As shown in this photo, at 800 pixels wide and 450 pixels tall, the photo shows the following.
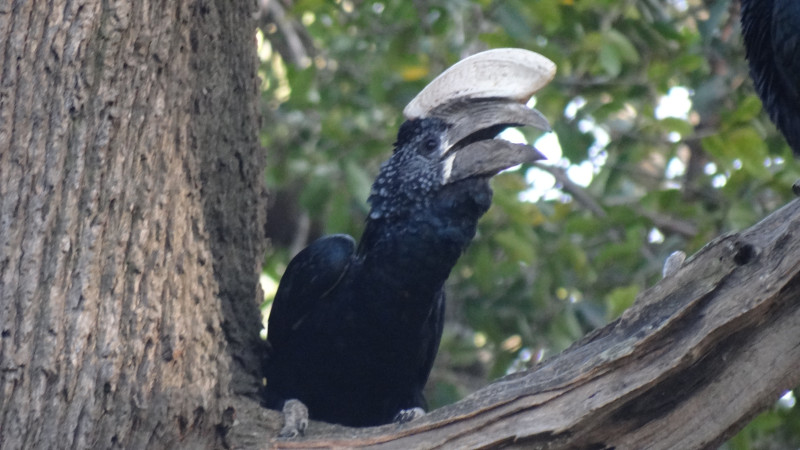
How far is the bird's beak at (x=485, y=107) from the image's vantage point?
2.80m

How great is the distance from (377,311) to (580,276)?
1.97 m

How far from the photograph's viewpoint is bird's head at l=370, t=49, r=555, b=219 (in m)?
2.84

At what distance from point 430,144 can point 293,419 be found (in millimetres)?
1035

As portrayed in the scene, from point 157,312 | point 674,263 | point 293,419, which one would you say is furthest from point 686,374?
point 157,312

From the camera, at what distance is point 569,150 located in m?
4.41

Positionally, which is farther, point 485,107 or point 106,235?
point 485,107

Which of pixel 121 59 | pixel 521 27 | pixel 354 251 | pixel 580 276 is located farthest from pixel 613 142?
pixel 121 59

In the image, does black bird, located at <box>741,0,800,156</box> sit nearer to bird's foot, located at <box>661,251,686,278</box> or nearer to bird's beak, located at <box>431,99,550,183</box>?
bird's beak, located at <box>431,99,550,183</box>

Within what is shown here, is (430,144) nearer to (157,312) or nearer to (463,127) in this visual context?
(463,127)

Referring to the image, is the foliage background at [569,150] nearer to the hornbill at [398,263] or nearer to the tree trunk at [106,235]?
the hornbill at [398,263]

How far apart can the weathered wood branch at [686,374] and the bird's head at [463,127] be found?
81 cm

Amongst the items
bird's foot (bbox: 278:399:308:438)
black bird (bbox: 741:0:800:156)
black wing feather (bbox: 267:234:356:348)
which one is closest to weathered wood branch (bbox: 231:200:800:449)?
bird's foot (bbox: 278:399:308:438)

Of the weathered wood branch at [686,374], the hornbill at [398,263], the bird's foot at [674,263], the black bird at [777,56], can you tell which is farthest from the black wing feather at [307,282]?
the black bird at [777,56]

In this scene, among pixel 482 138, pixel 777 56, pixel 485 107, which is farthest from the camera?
pixel 777 56
